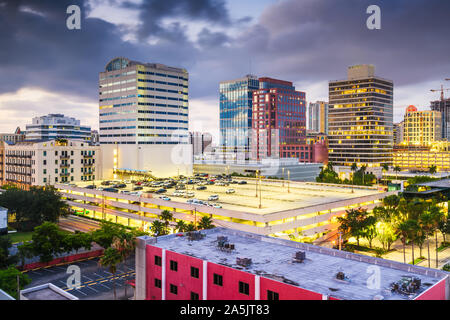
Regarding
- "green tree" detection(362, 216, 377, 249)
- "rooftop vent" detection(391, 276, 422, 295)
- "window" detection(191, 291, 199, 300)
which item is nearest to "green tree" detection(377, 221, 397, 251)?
"green tree" detection(362, 216, 377, 249)

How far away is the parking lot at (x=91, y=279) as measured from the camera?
2071 inches

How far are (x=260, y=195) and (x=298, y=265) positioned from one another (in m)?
47.4

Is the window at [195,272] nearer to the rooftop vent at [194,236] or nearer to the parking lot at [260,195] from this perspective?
the rooftop vent at [194,236]

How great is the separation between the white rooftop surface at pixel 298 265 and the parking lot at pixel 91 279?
36.3 feet

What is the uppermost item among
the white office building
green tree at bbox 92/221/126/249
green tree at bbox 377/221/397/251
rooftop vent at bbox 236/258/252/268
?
the white office building

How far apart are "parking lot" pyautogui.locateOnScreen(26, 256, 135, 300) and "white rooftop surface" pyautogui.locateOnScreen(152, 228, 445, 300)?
11053mm

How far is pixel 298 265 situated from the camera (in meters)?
39.8

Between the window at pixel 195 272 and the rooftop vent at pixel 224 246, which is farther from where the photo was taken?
the rooftop vent at pixel 224 246

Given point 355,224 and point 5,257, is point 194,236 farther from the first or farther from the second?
point 355,224

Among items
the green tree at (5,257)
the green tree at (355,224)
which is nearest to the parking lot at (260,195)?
the green tree at (355,224)

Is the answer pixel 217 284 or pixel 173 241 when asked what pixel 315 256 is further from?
pixel 173 241

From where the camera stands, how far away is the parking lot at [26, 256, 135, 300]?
52.6m

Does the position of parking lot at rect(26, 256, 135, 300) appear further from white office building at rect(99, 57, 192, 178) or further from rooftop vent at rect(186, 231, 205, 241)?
white office building at rect(99, 57, 192, 178)

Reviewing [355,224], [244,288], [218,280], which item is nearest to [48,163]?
[355,224]
